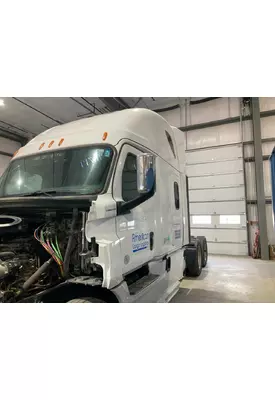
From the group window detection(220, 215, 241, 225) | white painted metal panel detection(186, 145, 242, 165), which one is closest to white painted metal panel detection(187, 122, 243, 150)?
white painted metal panel detection(186, 145, 242, 165)

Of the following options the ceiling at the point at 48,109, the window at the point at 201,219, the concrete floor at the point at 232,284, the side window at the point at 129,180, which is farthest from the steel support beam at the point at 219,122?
the side window at the point at 129,180

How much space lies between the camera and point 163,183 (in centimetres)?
324

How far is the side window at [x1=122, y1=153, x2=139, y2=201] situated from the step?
0.99 metres

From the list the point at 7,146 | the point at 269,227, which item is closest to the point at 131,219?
the point at 7,146

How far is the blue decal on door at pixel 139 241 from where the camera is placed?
2.47 metres

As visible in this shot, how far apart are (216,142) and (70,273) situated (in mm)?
5851

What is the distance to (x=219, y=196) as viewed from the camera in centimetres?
687

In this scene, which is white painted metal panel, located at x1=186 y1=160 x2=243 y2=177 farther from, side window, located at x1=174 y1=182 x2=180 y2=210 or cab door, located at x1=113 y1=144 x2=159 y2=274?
cab door, located at x1=113 y1=144 x2=159 y2=274

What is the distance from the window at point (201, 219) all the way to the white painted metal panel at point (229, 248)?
0.63 metres

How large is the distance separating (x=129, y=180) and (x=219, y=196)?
5043 mm

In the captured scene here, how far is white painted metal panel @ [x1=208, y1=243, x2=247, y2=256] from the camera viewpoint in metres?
6.69

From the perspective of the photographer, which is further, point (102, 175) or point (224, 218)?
point (224, 218)

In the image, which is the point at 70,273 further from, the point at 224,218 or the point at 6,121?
the point at 224,218
